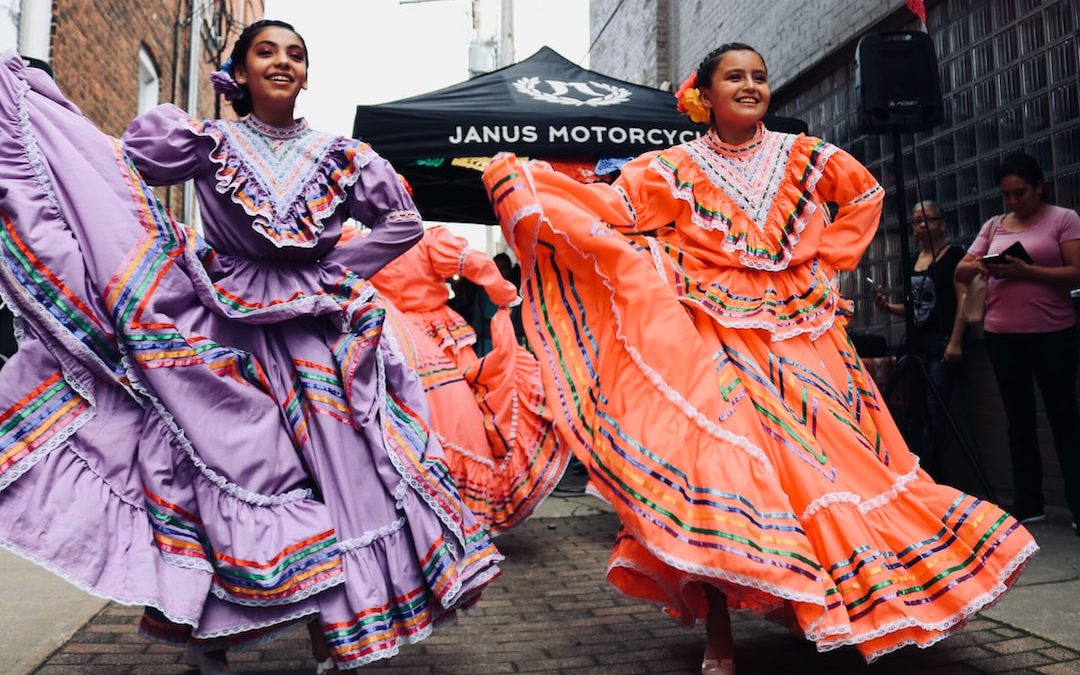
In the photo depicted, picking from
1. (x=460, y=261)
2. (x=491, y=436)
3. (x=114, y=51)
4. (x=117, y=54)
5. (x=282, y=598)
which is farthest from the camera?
(x=117, y=54)

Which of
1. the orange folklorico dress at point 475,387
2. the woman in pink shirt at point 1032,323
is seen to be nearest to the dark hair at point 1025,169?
the woman in pink shirt at point 1032,323

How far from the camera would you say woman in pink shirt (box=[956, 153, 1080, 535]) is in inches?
171

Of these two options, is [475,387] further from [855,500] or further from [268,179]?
[855,500]

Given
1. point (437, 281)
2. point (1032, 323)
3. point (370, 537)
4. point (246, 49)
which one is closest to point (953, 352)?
point (1032, 323)

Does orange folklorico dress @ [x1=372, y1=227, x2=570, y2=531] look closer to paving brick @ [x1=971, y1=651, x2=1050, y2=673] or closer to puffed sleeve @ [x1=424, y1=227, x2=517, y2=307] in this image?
puffed sleeve @ [x1=424, y1=227, x2=517, y2=307]

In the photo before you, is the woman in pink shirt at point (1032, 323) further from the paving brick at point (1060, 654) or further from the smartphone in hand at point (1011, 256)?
the paving brick at point (1060, 654)

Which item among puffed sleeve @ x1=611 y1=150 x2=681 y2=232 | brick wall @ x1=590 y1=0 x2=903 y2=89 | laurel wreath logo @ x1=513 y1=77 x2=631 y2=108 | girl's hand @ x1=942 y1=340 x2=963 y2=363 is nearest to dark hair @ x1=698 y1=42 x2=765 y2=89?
puffed sleeve @ x1=611 y1=150 x2=681 y2=232

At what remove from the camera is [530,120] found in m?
5.71

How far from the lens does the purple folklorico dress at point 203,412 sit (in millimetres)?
2135

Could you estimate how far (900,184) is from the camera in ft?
15.4

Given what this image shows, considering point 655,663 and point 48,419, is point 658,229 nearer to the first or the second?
point 655,663

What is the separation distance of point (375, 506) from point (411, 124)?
3.64m

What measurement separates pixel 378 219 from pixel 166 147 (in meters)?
0.65

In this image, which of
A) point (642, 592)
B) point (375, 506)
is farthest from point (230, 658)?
point (642, 592)
